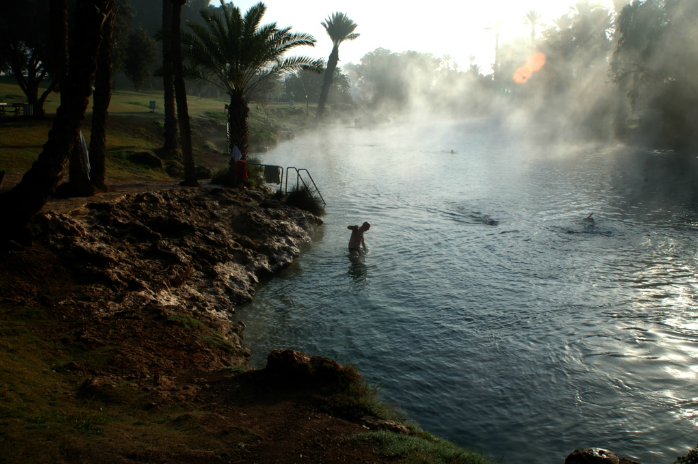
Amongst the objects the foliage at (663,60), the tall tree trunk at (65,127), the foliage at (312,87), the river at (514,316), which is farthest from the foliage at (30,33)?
the foliage at (312,87)

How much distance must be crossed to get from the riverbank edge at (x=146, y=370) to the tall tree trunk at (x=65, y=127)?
844 millimetres

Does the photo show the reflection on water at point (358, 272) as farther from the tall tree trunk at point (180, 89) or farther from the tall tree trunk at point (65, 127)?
the tall tree trunk at point (180, 89)

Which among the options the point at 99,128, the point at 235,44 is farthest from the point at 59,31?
the point at 235,44

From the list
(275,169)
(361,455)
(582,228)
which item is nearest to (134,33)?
(275,169)

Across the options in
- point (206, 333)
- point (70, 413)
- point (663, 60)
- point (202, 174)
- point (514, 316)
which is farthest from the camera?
point (663, 60)

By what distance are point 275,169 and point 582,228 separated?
12744 millimetres

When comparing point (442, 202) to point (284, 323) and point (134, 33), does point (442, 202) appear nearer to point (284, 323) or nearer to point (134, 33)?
point (284, 323)

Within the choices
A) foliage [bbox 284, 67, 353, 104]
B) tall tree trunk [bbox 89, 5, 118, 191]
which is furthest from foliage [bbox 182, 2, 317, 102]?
foliage [bbox 284, 67, 353, 104]

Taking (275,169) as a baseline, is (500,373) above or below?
below

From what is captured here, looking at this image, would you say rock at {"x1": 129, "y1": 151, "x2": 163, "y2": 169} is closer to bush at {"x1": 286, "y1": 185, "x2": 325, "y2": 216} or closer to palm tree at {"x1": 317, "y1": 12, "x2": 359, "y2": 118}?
bush at {"x1": 286, "y1": 185, "x2": 325, "y2": 216}

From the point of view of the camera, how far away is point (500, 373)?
31.4ft

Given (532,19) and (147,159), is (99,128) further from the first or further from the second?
(532,19)

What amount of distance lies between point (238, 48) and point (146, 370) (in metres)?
17.7

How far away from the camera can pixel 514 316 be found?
12156 mm
